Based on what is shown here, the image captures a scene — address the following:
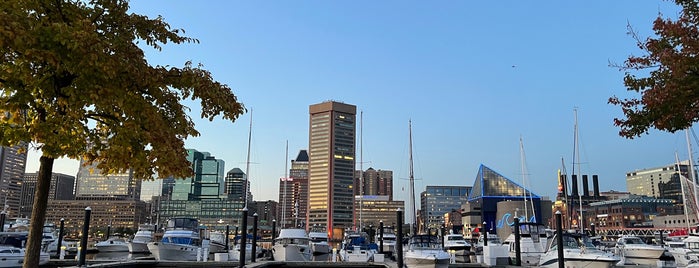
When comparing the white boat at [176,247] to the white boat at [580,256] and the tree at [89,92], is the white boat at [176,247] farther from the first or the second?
the tree at [89,92]

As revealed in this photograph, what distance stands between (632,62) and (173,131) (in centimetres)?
1144

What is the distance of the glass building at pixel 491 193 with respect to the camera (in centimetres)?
13500

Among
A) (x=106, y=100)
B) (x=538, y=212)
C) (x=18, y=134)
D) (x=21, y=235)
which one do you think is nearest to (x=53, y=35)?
Result: (x=106, y=100)

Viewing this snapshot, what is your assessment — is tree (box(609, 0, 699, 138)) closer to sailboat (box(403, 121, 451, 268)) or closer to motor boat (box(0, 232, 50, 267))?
sailboat (box(403, 121, 451, 268))

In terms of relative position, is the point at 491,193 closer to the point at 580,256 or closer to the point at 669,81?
the point at 580,256

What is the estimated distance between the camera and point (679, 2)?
39.5ft

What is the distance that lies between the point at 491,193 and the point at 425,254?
117 meters

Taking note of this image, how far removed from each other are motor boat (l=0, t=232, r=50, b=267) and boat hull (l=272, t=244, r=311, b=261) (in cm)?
1523

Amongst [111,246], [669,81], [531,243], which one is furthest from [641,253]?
[111,246]

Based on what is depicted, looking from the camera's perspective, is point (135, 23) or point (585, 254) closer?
point (135, 23)

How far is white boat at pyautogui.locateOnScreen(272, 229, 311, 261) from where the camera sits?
37.2 meters

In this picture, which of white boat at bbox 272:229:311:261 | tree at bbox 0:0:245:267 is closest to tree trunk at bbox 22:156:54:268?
tree at bbox 0:0:245:267

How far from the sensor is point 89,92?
8.47 metres

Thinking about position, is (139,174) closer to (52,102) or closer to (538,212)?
(52,102)
